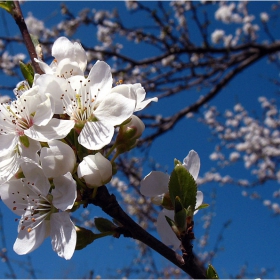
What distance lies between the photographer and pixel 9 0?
1.14 meters

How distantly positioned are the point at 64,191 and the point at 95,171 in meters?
0.11

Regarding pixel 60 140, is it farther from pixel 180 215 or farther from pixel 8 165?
pixel 180 215

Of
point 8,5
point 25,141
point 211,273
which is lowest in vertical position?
point 211,273

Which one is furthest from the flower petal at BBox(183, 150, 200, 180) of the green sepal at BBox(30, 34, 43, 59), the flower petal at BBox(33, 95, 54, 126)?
the green sepal at BBox(30, 34, 43, 59)

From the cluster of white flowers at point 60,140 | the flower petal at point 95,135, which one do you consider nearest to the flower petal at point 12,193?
the cluster of white flowers at point 60,140

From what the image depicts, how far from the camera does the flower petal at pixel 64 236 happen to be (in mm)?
815

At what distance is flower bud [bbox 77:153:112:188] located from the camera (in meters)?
0.76

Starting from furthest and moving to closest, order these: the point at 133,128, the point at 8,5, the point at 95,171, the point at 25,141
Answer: the point at 8,5 < the point at 133,128 < the point at 25,141 < the point at 95,171

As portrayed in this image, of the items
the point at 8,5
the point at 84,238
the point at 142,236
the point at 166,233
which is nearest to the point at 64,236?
the point at 84,238

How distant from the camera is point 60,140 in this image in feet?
2.85

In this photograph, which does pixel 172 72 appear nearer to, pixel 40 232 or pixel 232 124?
pixel 40 232

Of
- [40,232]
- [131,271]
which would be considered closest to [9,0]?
[40,232]

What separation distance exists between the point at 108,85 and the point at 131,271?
16.8 feet

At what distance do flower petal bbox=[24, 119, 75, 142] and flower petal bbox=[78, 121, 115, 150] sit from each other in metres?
0.05
